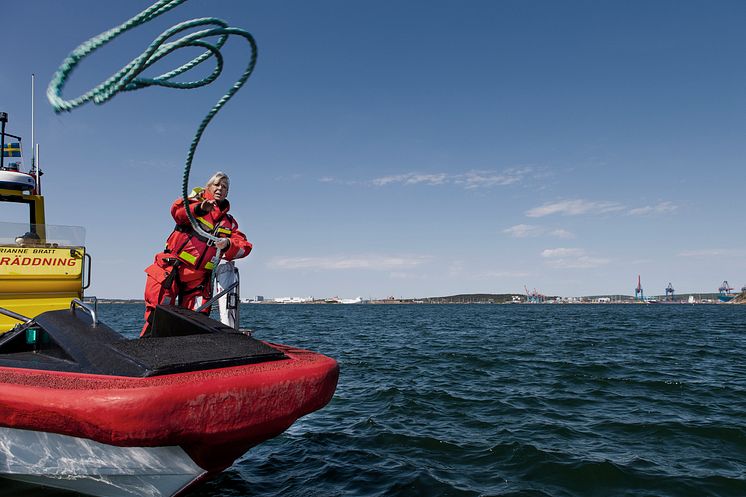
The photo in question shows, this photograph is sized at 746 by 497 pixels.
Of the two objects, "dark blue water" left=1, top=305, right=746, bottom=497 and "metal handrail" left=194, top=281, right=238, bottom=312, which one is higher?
"metal handrail" left=194, top=281, right=238, bottom=312

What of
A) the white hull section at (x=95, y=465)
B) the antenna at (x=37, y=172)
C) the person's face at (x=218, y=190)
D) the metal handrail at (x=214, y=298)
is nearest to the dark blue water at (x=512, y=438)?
the white hull section at (x=95, y=465)

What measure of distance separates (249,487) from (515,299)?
205 m

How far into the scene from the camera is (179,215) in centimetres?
395

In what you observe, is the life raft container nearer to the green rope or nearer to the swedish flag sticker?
the swedish flag sticker

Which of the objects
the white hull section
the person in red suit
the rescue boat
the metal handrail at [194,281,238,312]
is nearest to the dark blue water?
the white hull section

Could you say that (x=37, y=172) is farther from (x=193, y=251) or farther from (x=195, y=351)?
(x=195, y=351)

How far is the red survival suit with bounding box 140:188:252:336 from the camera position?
398 centimetres

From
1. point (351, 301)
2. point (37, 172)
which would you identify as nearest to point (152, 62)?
point (37, 172)

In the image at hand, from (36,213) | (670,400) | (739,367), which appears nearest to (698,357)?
(739,367)

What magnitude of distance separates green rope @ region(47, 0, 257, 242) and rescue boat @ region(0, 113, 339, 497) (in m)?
1.26

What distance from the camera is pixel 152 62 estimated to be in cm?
229

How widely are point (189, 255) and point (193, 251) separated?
52mm

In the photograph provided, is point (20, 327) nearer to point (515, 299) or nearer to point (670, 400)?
point (670, 400)

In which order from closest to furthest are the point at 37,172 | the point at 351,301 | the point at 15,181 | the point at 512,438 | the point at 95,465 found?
the point at 95,465 → the point at 512,438 → the point at 15,181 → the point at 37,172 → the point at 351,301
